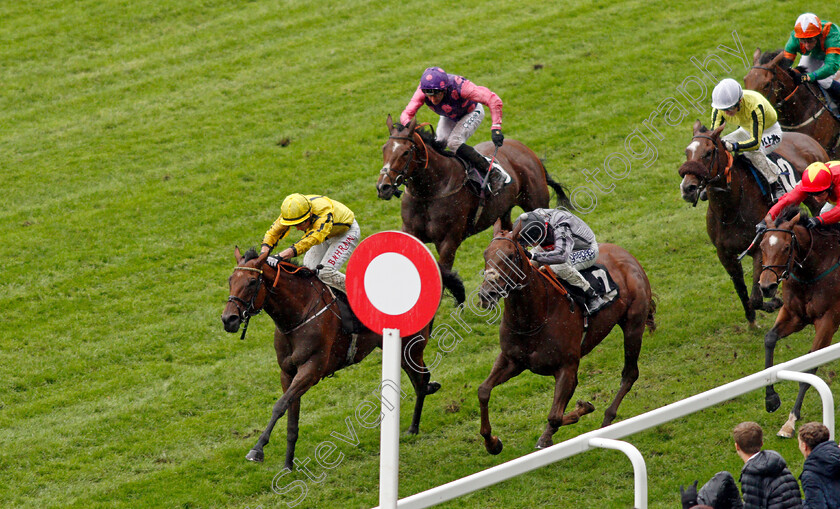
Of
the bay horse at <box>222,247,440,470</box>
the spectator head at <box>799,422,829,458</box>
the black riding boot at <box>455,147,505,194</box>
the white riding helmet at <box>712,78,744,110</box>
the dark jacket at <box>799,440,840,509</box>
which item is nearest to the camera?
the dark jacket at <box>799,440,840,509</box>

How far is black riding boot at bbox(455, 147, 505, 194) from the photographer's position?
31.8ft

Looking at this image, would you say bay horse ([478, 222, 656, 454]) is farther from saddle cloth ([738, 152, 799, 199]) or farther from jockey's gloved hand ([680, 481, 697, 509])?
jockey's gloved hand ([680, 481, 697, 509])

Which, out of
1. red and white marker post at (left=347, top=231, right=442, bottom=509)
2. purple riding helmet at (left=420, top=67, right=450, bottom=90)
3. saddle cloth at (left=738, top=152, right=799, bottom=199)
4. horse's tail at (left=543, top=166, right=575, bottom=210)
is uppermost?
red and white marker post at (left=347, top=231, right=442, bottom=509)

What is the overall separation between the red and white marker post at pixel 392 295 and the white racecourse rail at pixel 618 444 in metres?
0.12

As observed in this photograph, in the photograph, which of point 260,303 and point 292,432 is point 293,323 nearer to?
point 260,303

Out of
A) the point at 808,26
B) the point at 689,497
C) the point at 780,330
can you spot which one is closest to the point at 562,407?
the point at 780,330

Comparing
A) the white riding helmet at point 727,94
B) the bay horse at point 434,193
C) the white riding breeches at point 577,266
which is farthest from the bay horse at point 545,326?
the white riding helmet at point 727,94

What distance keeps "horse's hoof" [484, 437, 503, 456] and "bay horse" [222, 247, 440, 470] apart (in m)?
1.40

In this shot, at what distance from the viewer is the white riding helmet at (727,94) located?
9031 mm

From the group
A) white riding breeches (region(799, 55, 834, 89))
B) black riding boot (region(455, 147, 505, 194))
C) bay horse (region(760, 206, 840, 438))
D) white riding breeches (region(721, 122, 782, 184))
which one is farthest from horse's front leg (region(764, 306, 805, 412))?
white riding breeches (region(799, 55, 834, 89))

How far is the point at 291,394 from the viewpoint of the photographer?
786 centimetres

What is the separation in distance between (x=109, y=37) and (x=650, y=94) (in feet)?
31.8

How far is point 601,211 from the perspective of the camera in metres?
12.8

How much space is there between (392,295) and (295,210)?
154 inches
